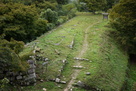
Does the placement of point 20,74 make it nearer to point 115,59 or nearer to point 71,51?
point 71,51

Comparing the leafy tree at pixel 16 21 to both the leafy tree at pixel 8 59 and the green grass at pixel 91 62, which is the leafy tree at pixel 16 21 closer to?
the green grass at pixel 91 62

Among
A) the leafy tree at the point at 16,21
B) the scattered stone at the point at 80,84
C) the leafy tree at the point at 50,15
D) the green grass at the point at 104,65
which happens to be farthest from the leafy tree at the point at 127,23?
the leafy tree at the point at 16,21

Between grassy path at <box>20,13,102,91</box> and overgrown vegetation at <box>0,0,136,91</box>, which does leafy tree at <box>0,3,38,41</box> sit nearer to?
overgrown vegetation at <box>0,0,136,91</box>

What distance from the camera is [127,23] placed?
18188 mm

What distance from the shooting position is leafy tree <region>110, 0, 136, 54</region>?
18.0 m

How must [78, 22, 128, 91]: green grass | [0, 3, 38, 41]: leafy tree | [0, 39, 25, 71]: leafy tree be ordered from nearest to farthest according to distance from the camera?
[0, 39, 25, 71]: leafy tree < [78, 22, 128, 91]: green grass < [0, 3, 38, 41]: leafy tree

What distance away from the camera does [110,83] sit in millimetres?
11406

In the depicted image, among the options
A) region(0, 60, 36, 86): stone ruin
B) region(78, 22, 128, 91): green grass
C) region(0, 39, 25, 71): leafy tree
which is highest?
region(0, 39, 25, 71): leafy tree

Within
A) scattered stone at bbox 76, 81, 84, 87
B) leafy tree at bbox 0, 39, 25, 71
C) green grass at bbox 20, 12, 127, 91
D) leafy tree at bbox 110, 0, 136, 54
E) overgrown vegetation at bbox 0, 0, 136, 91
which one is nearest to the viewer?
leafy tree at bbox 0, 39, 25, 71

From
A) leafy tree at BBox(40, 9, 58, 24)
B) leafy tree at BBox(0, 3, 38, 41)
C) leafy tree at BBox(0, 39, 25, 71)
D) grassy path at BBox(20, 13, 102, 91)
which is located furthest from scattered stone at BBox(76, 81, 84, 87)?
leafy tree at BBox(40, 9, 58, 24)

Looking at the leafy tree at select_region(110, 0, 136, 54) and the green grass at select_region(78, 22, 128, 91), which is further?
the leafy tree at select_region(110, 0, 136, 54)

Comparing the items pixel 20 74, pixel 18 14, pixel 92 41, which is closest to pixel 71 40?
pixel 92 41

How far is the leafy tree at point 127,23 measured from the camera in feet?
59.2

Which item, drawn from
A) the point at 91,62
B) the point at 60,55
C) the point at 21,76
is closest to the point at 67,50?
the point at 60,55
